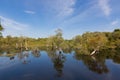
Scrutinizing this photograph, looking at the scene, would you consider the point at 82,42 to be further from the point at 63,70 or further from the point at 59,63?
the point at 63,70

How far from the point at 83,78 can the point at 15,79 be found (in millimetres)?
17723

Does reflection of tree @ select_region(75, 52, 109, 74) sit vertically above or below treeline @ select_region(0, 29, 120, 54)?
below

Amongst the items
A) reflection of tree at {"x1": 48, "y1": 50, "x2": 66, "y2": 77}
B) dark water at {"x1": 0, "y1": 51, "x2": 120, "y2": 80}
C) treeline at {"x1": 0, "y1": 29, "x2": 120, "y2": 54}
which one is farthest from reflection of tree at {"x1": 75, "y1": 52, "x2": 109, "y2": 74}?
treeline at {"x1": 0, "y1": 29, "x2": 120, "y2": 54}

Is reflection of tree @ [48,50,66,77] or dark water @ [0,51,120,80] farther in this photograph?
reflection of tree @ [48,50,66,77]

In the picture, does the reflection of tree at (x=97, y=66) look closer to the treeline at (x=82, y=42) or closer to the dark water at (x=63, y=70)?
the dark water at (x=63, y=70)

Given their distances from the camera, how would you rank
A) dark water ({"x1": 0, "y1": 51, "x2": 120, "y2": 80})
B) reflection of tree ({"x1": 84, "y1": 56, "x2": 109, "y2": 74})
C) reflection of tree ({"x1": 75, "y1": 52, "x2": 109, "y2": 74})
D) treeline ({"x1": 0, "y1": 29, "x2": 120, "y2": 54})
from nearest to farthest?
dark water ({"x1": 0, "y1": 51, "x2": 120, "y2": 80}) → reflection of tree ({"x1": 84, "y1": 56, "x2": 109, "y2": 74}) → reflection of tree ({"x1": 75, "y1": 52, "x2": 109, "y2": 74}) → treeline ({"x1": 0, "y1": 29, "x2": 120, "y2": 54})

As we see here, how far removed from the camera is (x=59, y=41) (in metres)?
107

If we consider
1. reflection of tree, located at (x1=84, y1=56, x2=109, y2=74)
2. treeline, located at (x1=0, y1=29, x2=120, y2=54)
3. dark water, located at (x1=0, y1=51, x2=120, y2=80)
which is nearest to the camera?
dark water, located at (x1=0, y1=51, x2=120, y2=80)

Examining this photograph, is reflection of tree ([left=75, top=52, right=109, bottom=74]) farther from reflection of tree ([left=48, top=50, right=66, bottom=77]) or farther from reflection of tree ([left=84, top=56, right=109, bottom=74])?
reflection of tree ([left=48, top=50, right=66, bottom=77])

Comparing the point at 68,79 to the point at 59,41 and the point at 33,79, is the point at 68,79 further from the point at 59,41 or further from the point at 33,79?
the point at 59,41

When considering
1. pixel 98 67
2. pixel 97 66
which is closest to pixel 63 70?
pixel 98 67

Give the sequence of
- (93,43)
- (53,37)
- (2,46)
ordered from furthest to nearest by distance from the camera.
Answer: (2,46) → (53,37) → (93,43)

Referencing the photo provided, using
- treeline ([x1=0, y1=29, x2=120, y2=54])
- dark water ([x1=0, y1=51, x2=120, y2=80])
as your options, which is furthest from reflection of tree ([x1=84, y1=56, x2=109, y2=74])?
treeline ([x1=0, y1=29, x2=120, y2=54])

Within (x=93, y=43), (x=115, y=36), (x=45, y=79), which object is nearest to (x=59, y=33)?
(x=93, y=43)
